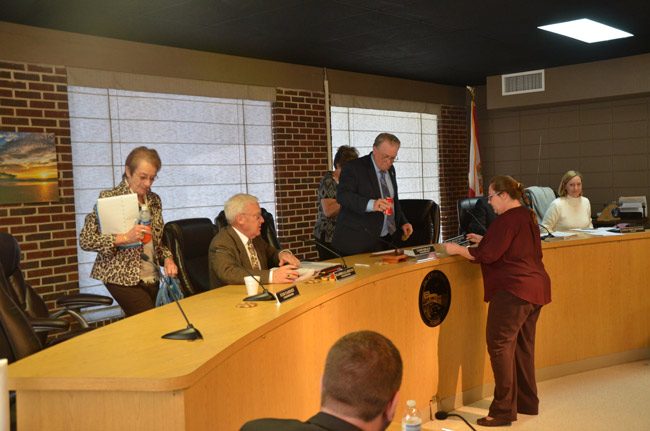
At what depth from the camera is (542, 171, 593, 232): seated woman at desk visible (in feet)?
18.7

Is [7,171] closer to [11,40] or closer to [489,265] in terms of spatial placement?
[11,40]

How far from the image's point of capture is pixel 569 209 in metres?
5.74

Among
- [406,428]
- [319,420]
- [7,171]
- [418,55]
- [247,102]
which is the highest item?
[418,55]

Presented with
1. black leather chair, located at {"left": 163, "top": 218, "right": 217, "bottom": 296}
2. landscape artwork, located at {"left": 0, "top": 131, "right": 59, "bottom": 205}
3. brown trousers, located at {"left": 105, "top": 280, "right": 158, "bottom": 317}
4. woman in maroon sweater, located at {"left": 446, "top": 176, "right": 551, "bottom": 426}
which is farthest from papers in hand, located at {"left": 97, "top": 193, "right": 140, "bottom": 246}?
landscape artwork, located at {"left": 0, "top": 131, "right": 59, "bottom": 205}

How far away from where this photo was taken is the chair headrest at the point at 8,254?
3012 mm

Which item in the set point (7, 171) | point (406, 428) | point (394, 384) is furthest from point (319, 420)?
point (7, 171)

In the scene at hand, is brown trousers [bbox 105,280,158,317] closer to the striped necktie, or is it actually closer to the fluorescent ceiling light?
the striped necktie

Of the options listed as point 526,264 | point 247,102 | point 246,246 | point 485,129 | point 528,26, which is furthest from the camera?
point 485,129

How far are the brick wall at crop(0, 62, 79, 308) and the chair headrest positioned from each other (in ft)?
6.30

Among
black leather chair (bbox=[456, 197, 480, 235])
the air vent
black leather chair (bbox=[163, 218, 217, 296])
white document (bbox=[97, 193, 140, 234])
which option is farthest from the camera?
the air vent

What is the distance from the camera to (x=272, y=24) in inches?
205

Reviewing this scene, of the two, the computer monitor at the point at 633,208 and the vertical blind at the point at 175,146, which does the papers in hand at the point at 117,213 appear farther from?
the computer monitor at the point at 633,208

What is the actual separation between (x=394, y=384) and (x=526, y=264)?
2669 mm

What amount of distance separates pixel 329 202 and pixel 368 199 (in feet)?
3.70
